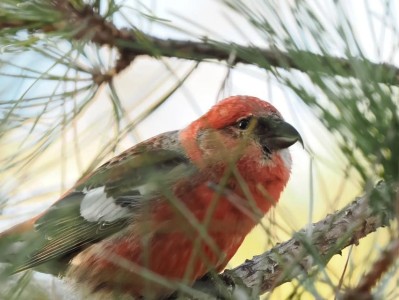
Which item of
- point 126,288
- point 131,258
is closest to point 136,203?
point 131,258

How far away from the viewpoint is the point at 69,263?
8.38 feet

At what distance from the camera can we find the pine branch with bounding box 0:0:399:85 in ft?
4.32

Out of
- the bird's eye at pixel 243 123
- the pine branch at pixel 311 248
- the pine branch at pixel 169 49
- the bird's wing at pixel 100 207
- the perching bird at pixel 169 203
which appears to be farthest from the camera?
the bird's eye at pixel 243 123

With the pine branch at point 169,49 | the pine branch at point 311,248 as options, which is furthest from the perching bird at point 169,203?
the pine branch at point 169,49

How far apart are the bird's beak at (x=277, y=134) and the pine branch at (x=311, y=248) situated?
1.50ft

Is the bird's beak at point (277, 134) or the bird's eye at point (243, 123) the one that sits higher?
the bird's eye at point (243, 123)

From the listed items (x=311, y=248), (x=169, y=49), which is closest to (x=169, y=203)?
(x=169, y=49)

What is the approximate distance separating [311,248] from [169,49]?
3.28ft

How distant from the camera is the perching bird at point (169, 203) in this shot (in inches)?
86.4

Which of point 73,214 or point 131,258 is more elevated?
point 73,214

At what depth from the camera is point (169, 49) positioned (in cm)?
197

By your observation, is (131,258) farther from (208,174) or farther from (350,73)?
(350,73)

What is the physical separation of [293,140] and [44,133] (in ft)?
3.04

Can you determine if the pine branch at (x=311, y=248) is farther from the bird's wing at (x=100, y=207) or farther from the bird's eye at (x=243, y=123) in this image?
the bird's eye at (x=243, y=123)
